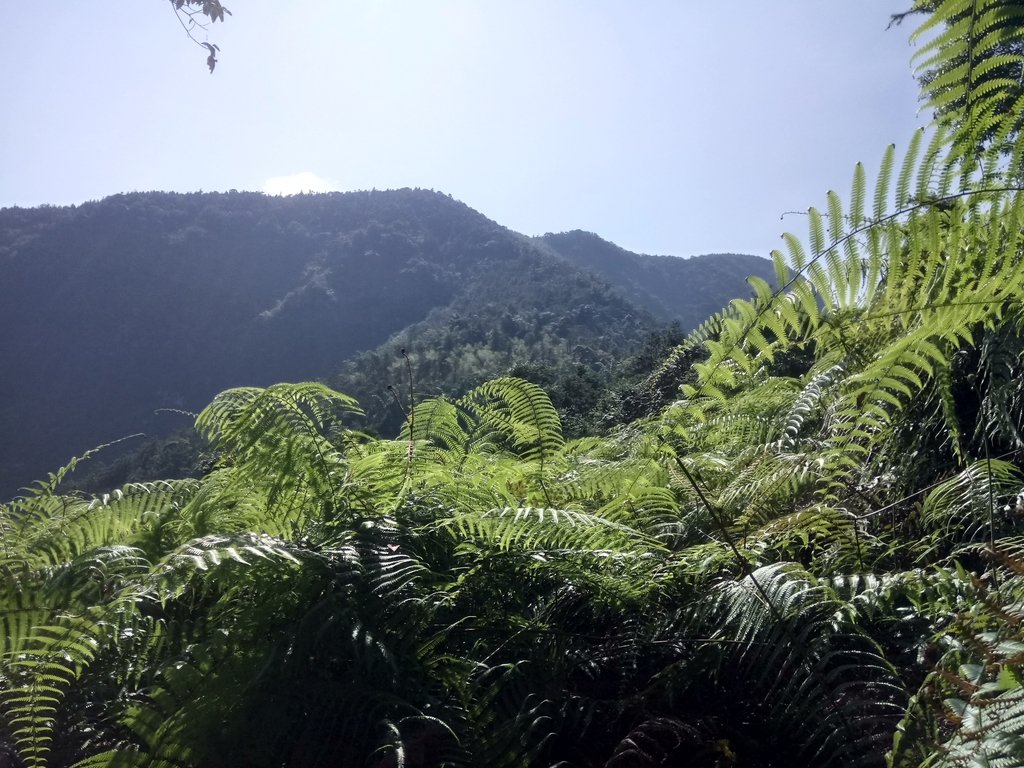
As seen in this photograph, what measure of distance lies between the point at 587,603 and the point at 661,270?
130 m

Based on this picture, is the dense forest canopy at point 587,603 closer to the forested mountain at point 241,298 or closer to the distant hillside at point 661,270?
the forested mountain at point 241,298

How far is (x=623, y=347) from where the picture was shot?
57281 mm

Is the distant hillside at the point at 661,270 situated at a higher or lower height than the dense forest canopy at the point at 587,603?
higher

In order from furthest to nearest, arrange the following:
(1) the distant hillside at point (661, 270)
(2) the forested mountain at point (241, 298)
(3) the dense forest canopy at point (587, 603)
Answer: (1) the distant hillside at point (661, 270)
(2) the forested mountain at point (241, 298)
(3) the dense forest canopy at point (587, 603)

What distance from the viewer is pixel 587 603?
1.48 metres

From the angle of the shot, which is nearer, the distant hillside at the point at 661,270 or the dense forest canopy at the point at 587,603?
the dense forest canopy at the point at 587,603

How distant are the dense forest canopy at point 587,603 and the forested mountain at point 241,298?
6278 cm

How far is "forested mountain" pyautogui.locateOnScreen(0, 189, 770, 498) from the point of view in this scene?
79.2 m

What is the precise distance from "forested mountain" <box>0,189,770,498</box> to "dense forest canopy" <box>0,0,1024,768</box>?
206 feet

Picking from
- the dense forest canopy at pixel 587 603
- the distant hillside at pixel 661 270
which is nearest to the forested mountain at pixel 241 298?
the distant hillside at pixel 661 270

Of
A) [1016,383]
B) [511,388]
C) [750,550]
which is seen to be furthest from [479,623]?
[1016,383]

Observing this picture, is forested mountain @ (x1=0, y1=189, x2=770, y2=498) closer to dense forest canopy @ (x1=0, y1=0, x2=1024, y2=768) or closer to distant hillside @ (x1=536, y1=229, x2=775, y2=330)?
distant hillside @ (x1=536, y1=229, x2=775, y2=330)

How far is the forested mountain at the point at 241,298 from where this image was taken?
3118 inches

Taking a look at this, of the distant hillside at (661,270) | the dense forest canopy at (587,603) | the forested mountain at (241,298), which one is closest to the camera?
the dense forest canopy at (587,603)
